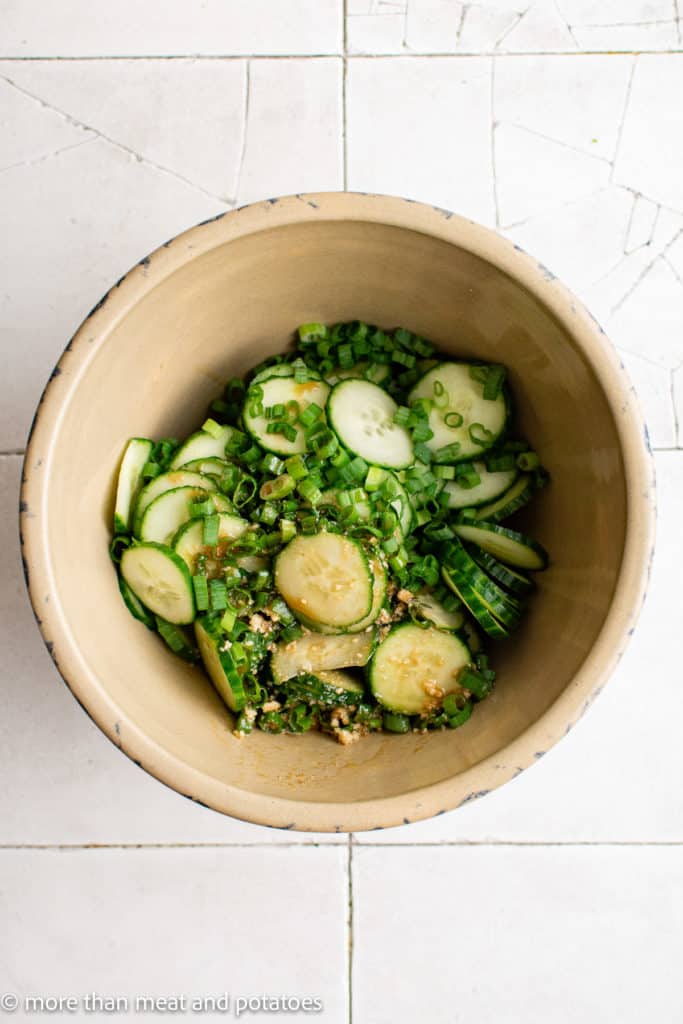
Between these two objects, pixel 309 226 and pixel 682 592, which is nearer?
pixel 309 226

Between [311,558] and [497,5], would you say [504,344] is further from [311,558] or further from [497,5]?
[497,5]

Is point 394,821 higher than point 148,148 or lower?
lower

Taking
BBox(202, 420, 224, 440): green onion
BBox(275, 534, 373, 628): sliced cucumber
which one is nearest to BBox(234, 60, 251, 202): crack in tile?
BBox(202, 420, 224, 440): green onion

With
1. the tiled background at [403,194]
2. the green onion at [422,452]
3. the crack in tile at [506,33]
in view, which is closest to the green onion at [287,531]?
the green onion at [422,452]

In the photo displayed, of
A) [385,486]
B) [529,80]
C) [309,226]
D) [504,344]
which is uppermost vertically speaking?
[529,80]

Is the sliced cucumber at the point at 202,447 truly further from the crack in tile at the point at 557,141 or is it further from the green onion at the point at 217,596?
the crack in tile at the point at 557,141

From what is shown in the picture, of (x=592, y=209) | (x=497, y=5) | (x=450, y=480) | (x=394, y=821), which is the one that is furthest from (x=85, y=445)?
(x=497, y=5)
